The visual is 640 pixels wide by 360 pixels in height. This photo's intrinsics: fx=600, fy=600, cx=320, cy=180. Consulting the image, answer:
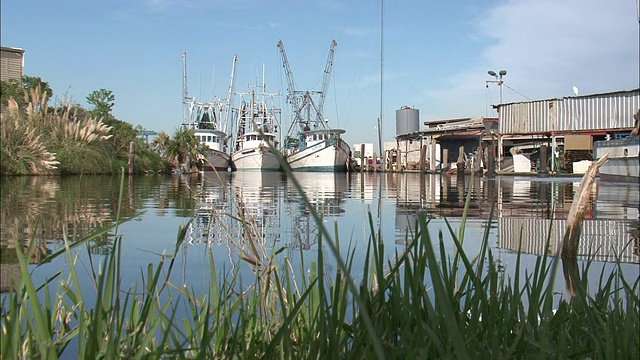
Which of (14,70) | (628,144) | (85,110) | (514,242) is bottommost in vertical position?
(514,242)

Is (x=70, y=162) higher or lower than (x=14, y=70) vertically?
lower

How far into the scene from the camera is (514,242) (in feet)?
15.3

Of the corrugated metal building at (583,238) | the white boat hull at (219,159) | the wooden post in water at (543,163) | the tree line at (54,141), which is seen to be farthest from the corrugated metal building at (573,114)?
the corrugated metal building at (583,238)

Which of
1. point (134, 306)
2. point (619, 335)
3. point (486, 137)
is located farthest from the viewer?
point (486, 137)

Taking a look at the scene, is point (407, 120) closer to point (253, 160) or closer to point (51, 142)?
point (253, 160)

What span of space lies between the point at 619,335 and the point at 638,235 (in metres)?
4.14

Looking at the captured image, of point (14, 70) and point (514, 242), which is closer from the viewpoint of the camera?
point (514, 242)

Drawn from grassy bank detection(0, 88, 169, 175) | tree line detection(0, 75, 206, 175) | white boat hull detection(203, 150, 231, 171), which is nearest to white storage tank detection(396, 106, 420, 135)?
white boat hull detection(203, 150, 231, 171)

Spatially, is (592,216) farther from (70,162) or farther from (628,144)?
(70,162)

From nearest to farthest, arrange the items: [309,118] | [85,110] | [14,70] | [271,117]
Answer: [85,110] < [14,70] < [271,117] < [309,118]

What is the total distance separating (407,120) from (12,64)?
29.0 meters

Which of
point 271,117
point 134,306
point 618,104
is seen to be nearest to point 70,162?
point 134,306

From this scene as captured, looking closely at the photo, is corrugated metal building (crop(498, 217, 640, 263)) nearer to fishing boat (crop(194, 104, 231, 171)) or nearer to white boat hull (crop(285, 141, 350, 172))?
fishing boat (crop(194, 104, 231, 171))

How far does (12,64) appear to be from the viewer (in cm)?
3438
